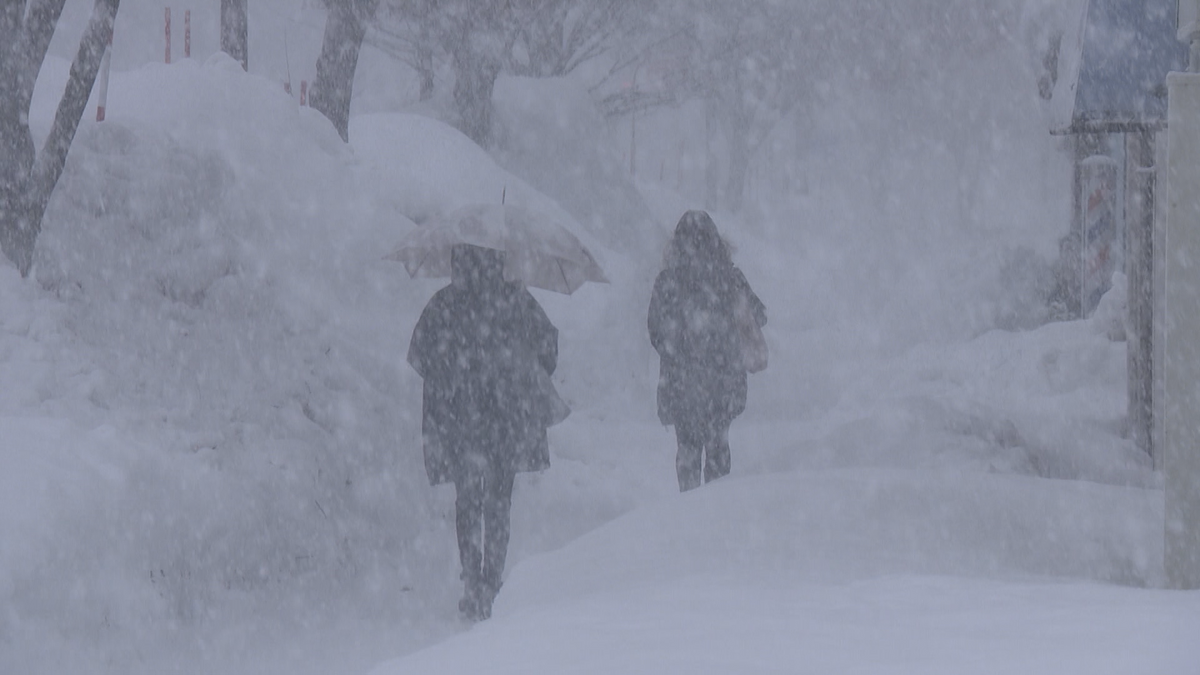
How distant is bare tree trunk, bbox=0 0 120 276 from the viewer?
7711mm

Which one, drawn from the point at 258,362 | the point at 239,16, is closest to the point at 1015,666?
the point at 258,362

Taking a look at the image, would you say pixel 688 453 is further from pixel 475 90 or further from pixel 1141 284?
pixel 475 90

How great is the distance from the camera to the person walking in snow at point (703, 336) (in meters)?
7.03

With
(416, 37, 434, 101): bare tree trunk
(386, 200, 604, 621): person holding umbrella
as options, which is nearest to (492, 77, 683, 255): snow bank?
(416, 37, 434, 101): bare tree trunk

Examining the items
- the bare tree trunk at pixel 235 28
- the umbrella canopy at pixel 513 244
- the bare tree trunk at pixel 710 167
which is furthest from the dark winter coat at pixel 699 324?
the bare tree trunk at pixel 710 167

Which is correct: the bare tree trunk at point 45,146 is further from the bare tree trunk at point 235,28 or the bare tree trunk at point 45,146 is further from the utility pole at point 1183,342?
the utility pole at point 1183,342

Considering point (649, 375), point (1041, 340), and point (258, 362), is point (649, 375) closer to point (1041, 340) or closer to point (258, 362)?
point (1041, 340)

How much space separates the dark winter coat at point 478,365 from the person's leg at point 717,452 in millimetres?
1186

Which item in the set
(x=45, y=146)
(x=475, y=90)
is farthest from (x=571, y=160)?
(x=45, y=146)

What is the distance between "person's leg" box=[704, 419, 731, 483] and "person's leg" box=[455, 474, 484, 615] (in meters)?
1.42

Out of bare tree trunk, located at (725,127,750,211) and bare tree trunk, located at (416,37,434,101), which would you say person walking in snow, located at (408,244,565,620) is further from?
bare tree trunk, located at (725,127,750,211)

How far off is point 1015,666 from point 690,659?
564mm

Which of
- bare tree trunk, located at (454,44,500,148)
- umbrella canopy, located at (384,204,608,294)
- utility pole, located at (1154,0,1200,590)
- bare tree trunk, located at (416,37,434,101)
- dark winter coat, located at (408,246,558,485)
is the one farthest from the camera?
bare tree trunk, located at (416,37,434,101)

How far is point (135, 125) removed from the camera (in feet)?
31.6
